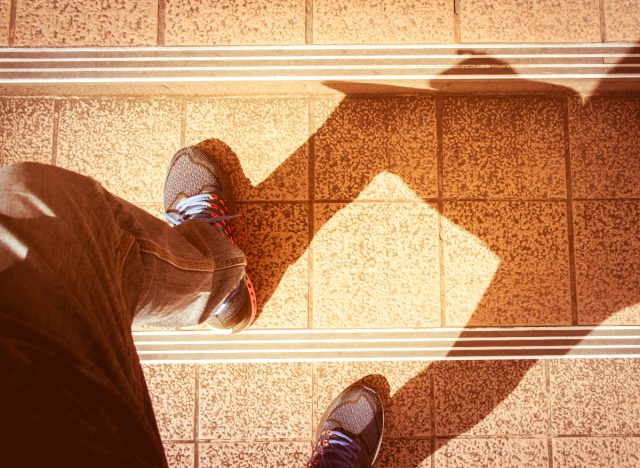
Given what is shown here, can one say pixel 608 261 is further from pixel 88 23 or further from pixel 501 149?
pixel 88 23

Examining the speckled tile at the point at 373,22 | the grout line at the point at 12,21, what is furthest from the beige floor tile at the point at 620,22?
the grout line at the point at 12,21

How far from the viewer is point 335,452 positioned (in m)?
1.73

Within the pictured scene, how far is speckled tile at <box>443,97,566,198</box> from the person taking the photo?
185cm

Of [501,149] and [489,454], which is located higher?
[501,149]

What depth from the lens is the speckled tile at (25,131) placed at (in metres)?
1.87

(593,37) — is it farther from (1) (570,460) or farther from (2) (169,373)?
(2) (169,373)

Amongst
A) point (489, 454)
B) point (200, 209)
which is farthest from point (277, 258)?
point (489, 454)

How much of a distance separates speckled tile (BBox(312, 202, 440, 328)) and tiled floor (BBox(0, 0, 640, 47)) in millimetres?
827

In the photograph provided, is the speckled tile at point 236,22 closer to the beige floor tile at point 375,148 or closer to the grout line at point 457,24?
the beige floor tile at point 375,148

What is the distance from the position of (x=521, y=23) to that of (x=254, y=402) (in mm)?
2132

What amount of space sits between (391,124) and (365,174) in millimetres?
269

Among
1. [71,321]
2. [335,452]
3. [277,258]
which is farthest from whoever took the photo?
[277,258]

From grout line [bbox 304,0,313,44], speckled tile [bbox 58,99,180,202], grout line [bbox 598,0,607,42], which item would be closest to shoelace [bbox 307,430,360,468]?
speckled tile [bbox 58,99,180,202]

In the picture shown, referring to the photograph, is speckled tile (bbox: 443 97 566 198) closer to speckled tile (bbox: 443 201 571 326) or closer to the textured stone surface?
speckled tile (bbox: 443 201 571 326)
